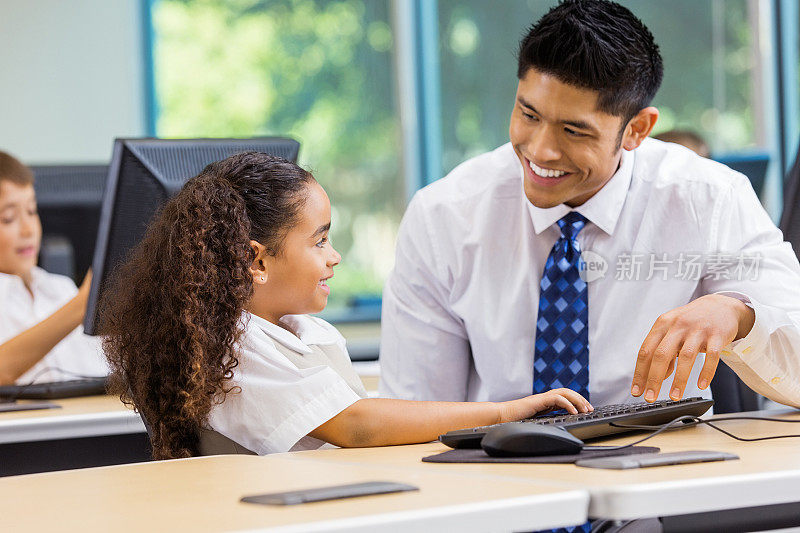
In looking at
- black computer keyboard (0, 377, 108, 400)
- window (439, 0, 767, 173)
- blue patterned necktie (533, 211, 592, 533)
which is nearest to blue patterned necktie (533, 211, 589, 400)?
blue patterned necktie (533, 211, 592, 533)

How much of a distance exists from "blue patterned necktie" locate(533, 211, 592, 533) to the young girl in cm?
31

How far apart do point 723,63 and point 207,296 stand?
12.6 ft

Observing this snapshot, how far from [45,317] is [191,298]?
1.24 meters

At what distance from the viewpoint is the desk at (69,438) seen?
1643mm

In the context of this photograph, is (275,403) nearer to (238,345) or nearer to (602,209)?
(238,345)

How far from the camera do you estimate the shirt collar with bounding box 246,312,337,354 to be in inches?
53.2

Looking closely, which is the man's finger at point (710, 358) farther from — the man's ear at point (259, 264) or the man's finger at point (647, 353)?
the man's ear at point (259, 264)

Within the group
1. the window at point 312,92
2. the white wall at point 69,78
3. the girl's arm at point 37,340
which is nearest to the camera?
the girl's arm at point 37,340

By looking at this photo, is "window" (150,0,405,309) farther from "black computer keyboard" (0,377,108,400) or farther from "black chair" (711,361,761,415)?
"black chair" (711,361,761,415)

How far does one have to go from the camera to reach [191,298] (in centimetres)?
131

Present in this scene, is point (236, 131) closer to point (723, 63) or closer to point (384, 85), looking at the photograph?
point (384, 85)

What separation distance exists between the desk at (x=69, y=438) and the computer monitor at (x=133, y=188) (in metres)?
0.24

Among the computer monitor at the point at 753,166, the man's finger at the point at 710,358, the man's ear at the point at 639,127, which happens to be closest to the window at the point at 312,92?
the computer monitor at the point at 753,166

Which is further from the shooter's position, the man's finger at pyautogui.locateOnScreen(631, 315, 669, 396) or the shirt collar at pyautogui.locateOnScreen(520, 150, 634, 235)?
the shirt collar at pyautogui.locateOnScreen(520, 150, 634, 235)
